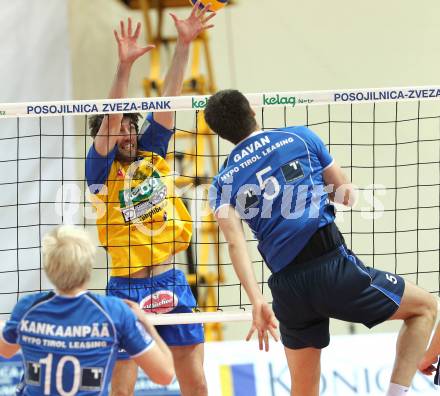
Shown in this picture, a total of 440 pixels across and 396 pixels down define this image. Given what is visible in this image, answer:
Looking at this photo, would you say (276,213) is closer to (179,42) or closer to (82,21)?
(179,42)

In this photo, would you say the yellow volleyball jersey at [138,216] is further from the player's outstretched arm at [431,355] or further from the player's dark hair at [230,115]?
the player's outstretched arm at [431,355]

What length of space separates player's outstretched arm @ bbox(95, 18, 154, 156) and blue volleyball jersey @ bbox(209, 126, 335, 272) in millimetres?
957

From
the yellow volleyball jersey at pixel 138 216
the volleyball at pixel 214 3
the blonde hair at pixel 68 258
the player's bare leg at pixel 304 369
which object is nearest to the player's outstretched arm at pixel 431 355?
the player's bare leg at pixel 304 369

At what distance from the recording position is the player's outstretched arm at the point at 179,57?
16.1 feet

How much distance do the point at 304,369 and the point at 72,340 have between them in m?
1.49

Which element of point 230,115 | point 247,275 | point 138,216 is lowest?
point 247,275

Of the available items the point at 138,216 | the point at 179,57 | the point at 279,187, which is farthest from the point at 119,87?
the point at 279,187

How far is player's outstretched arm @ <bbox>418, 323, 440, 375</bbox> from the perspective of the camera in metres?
3.86

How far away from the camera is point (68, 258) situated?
3.06 metres

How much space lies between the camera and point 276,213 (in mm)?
3945

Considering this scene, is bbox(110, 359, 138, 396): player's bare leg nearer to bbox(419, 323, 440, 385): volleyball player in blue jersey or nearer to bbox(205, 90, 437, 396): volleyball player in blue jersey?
bbox(205, 90, 437, 396): volleyball player in blue jersey

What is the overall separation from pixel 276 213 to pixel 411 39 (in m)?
5.96

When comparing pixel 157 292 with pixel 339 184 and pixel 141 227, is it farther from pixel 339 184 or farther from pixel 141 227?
pixel 339 184

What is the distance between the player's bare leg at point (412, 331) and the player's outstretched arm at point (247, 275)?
0.62 metres
